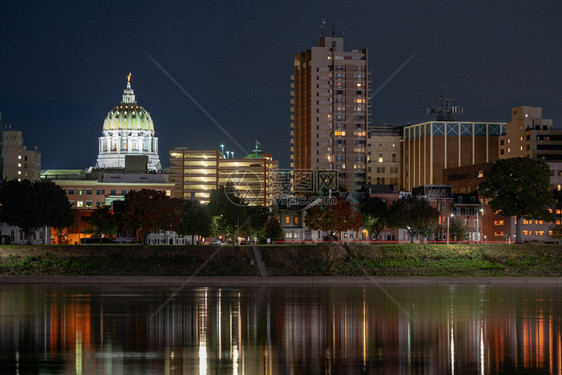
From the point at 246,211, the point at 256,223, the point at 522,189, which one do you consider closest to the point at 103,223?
the point at 246,211

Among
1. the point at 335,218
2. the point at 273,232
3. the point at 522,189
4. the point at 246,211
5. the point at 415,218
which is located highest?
the point at 522,189

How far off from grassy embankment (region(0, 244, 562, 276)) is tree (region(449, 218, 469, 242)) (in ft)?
90.3

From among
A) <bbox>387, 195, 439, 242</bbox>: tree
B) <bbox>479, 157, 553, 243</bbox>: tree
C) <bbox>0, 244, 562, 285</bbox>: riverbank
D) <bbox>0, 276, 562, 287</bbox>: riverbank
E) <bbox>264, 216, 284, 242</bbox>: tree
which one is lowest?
<bbox>0, 276, 562, 287</bbox>: riverbank

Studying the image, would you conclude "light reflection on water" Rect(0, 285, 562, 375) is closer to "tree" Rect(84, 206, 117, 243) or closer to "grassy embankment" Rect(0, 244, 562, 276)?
"grassy embankment" Rect(0, 244, 562, 276)

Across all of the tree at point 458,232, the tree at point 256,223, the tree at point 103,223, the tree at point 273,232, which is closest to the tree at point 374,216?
the tree at point 458,232

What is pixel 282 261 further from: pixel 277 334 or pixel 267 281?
pixel 277 334

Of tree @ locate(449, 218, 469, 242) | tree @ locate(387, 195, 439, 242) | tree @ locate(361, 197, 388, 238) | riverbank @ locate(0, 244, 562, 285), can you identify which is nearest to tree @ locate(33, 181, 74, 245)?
riverbank @ locate(0, 244, 562, 285)

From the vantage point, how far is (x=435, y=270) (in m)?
103

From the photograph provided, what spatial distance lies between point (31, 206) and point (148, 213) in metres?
15.2

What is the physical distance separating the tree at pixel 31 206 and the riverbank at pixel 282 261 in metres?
16.4

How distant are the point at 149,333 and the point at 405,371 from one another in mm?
15838

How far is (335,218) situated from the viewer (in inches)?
4921

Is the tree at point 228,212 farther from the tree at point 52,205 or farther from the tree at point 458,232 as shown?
the tree at point 458,232

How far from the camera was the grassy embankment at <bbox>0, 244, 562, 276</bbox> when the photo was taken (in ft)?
321
